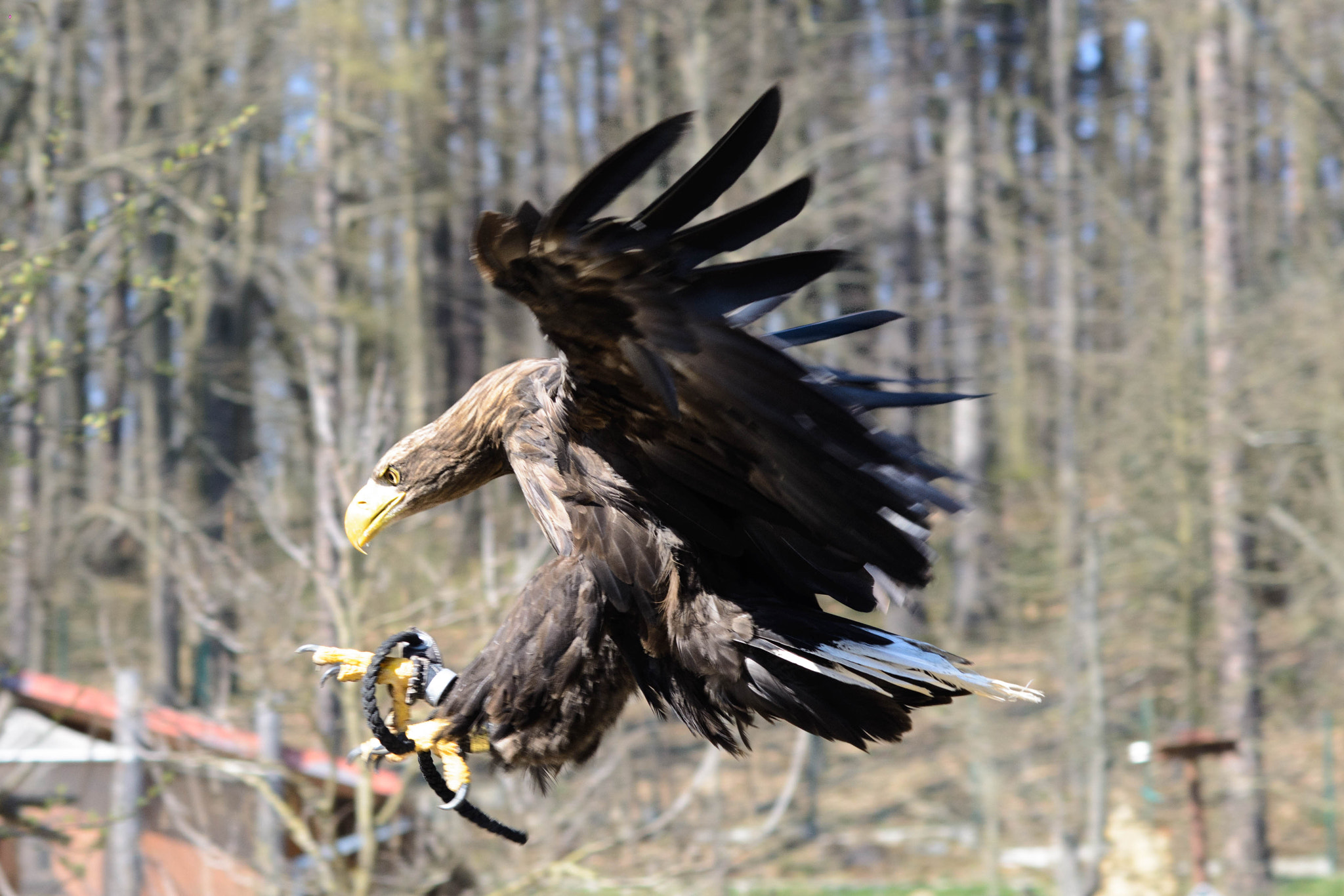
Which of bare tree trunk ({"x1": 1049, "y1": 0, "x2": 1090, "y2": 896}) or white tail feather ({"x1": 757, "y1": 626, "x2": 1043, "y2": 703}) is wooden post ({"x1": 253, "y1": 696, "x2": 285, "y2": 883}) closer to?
white tail feather ({"x1": 757, "y1": 626, "x2": 1043, "y2": 703})

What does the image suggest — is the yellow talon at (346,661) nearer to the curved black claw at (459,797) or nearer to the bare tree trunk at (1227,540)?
the curved black claw at (459,797)

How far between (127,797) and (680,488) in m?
4.40

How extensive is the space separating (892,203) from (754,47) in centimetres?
505

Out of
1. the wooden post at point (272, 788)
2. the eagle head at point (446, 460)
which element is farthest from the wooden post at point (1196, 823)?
the eagle head at point (446, 460)

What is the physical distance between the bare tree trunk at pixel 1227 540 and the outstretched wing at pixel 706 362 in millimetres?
10879

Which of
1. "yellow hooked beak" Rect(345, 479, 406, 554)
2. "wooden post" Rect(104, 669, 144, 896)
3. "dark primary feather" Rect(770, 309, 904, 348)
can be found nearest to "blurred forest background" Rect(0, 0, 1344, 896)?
"wooden post" Rect(104, 669, 144, 896)

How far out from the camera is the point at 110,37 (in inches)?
544

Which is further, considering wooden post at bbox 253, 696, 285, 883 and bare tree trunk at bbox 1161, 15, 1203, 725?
bare tree trunk at bbox 1161, 15, 1203, 725

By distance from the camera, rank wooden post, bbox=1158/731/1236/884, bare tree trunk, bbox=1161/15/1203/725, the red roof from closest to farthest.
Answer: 1. the red roof
2. wooden post, bbox=1158/731/1236/884
3. bare tree trunk, bbox=1161/15/1203/725

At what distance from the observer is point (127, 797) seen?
6242 mm

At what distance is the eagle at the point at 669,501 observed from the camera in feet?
7.93

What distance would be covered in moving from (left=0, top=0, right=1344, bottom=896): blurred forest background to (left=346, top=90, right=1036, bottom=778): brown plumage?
3.32 meters

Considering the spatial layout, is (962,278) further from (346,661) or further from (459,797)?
(459,797)

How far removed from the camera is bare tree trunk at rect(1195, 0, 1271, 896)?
42.3 ft
